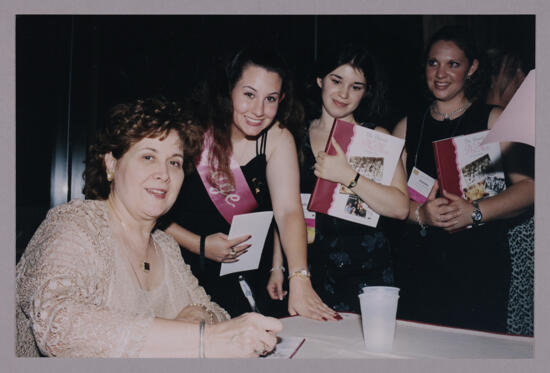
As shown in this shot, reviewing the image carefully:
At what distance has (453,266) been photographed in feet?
6.36

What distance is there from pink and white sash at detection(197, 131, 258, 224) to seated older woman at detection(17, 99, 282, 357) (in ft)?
1.38

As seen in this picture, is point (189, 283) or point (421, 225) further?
point (421, 225)

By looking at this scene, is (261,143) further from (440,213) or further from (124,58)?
(124,58)

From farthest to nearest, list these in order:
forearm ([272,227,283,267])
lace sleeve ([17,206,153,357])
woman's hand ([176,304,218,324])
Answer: forearm ([272,227,283,267]) < woman's hand ([176,304,218,324]) < lace sleeve ([17,206,153,357])

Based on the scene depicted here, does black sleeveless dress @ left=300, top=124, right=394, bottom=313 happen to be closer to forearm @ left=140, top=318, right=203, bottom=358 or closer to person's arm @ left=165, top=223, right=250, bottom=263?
person's arm @ left=165, top=223, right=250, bottom=263

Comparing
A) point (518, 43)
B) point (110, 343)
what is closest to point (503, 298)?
point (518, 43)

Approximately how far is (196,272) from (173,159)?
69 cm

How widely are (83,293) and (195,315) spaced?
1.05ft

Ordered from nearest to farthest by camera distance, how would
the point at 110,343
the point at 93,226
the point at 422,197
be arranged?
the point at 110,343, the point at 93,226, the point at 422,197

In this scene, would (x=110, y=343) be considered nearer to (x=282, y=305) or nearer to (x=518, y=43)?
(x=282, y=305)

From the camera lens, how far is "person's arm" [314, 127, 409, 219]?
1839mm

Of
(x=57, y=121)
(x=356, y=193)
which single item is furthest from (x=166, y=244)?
(x=57, y=121)

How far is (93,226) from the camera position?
113cm

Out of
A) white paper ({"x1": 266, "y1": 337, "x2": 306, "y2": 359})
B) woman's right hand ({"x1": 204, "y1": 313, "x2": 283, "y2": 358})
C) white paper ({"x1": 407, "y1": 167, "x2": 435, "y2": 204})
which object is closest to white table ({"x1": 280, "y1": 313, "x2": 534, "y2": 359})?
white paper ({"x1": 266, "y1": 337, "x2": 306, "y2": 359})
